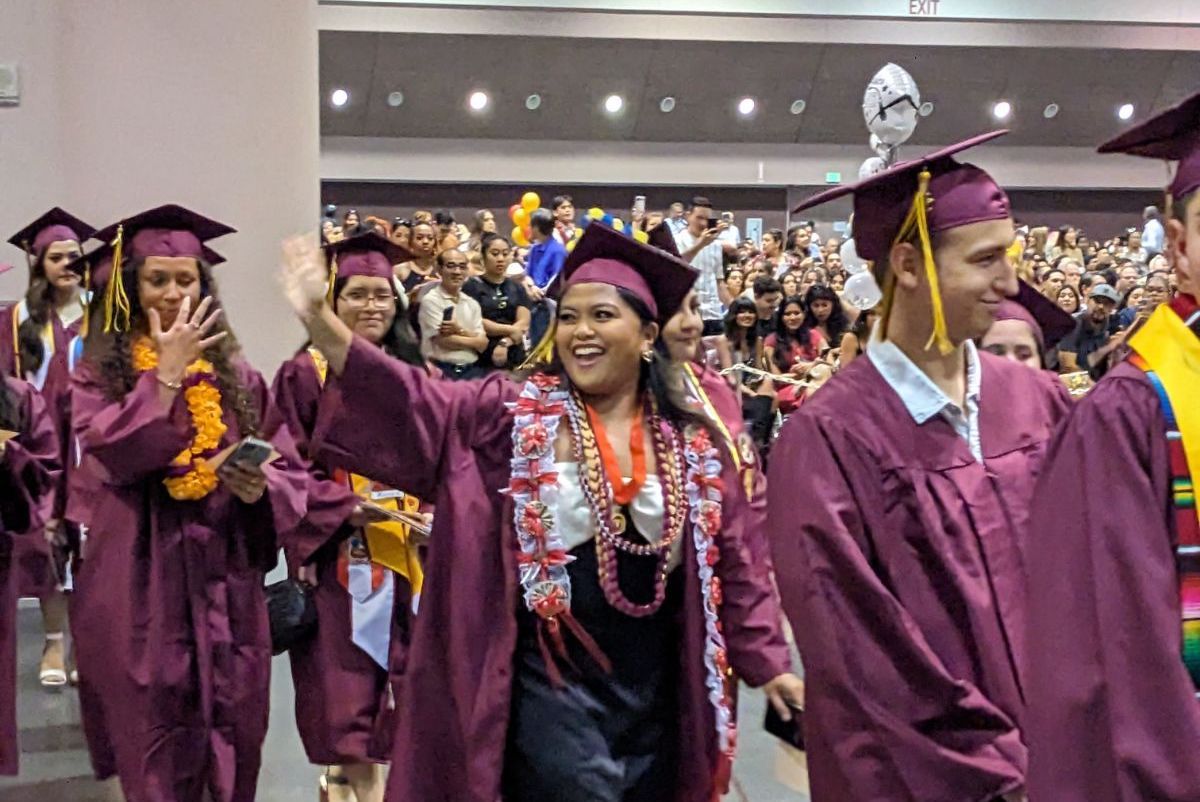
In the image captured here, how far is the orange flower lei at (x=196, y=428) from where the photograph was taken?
12.8 feet

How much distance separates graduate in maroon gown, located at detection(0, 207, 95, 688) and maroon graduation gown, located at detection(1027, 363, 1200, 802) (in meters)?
5.34

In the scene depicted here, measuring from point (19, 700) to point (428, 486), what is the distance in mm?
3845

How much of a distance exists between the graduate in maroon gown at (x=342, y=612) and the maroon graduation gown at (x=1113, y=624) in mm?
2828

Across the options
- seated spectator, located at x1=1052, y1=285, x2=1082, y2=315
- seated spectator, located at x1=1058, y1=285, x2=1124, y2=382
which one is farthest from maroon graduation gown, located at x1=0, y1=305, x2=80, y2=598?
seated spectator, located at x1=1052, y1=285, x2=1082, y2=315

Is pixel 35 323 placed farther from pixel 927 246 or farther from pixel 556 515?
pixel 927 246

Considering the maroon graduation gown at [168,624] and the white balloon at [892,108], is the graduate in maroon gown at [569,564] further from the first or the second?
the white balloon at [892,108]

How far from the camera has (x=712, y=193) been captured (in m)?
23.7

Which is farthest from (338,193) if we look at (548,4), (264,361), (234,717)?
(234,717)

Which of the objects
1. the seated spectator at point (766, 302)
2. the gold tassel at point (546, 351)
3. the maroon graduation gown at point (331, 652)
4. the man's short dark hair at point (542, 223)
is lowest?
the maroon graduation gown at point (331, 652)

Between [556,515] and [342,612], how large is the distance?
5.59ft

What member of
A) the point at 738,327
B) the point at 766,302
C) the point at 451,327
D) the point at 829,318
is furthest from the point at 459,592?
the point at 766,302

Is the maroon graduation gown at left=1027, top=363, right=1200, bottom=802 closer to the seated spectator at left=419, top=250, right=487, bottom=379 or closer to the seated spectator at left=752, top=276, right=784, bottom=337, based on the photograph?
the seated spectator at left=419, top=250, right=487, bottom=379

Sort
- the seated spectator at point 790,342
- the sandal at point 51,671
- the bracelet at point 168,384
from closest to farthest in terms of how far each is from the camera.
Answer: the bracelet at point 168,384 < the sandal at point 51,671 < the seated spectator at point 790,342

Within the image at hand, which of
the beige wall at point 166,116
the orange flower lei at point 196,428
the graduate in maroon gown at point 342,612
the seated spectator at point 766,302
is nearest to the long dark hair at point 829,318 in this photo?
the seated spectator at point 766,302
